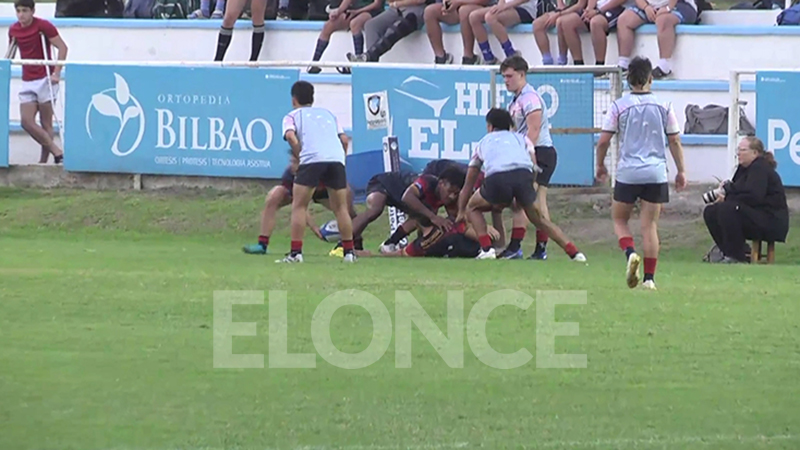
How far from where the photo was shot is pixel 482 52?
2145 cm

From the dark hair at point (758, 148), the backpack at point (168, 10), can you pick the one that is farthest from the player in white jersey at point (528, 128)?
the backpack at point (168, 10)

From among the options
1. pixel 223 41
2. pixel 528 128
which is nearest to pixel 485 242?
pixel 528 128

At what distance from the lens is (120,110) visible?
2069 cm

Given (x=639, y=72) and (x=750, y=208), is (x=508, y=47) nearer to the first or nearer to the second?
(x=750, y=208)

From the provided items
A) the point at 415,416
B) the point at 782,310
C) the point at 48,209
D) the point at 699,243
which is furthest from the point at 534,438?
the point at 48,209

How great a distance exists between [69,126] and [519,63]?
313 inches

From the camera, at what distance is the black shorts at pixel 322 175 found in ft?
48.0

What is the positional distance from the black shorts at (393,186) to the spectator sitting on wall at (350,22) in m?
6.11

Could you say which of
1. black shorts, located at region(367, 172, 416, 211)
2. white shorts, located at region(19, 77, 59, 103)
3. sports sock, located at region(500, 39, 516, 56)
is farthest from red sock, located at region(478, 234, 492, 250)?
white shorts, located at region(19, 77, 59, 103)

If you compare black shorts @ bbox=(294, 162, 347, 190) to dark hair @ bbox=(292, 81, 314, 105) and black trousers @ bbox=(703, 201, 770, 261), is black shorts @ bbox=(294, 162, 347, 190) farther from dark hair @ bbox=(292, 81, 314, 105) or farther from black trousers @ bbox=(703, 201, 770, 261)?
black trousers @ bbox=(703, 201, 770, 261)

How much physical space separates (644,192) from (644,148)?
34cm

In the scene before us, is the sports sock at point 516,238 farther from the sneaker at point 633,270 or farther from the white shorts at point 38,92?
the white shorts at point 38,92

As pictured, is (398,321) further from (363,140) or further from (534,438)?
(363,140)

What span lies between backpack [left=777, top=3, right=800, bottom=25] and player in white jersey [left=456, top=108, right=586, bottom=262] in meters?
6.81
